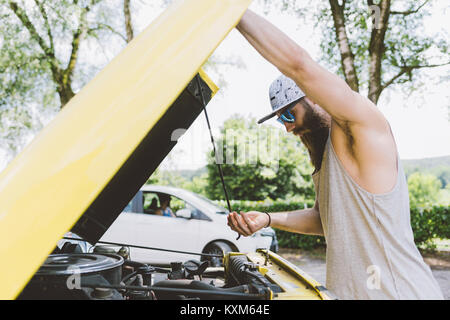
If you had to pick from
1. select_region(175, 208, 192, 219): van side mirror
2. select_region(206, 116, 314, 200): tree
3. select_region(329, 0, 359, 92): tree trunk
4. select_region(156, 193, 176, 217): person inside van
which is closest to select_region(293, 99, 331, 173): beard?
select_region(175, 208, 192, 219): van side mirror

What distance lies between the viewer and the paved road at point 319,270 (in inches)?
284

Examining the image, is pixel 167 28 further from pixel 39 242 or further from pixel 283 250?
pixel 283 250

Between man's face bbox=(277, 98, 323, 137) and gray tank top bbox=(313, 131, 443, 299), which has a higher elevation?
man's face bbox=(277, 98, 323, 137)

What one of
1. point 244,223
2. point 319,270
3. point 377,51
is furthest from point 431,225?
point 244,223

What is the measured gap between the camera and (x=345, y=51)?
7.32m

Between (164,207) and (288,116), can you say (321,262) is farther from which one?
(288,116)

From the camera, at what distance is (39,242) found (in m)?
0.85

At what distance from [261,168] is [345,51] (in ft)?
60.8

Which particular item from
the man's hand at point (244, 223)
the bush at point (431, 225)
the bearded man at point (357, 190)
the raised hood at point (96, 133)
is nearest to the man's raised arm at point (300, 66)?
the bearded man at point (357, 190)

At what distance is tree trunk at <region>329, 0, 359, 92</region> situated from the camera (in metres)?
7.18

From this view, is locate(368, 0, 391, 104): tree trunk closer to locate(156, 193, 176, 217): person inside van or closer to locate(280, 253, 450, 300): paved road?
locate(280, 253, 450, 300): paved road

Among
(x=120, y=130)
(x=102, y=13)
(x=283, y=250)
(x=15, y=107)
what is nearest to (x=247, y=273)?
(x=120, y=130)

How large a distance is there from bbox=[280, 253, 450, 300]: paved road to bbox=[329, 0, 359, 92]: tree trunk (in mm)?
4183
